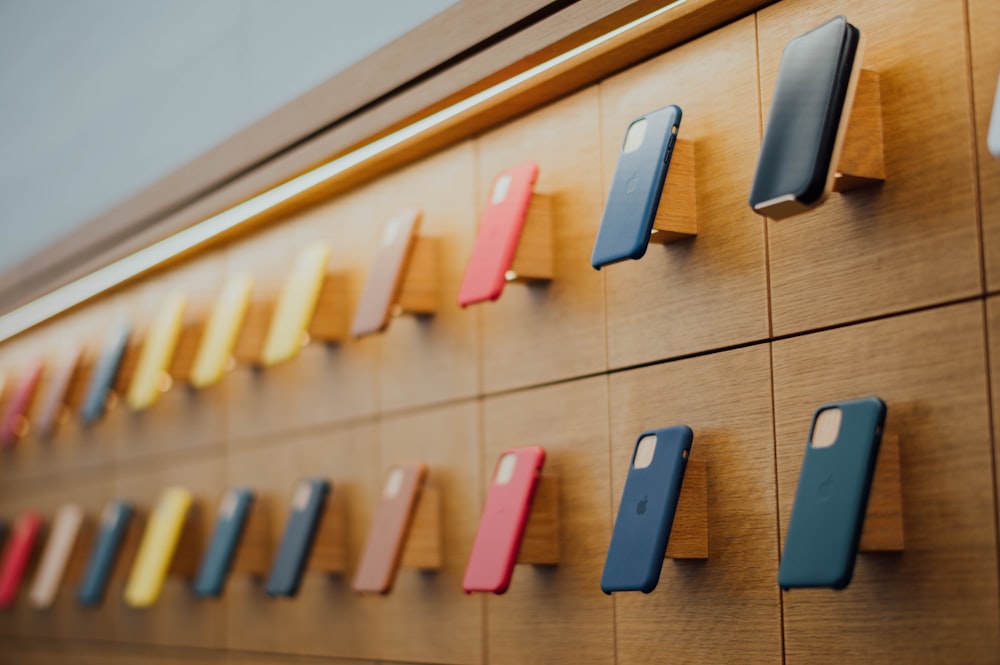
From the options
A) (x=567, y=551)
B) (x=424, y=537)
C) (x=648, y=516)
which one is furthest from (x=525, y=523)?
(x=424, y=537)

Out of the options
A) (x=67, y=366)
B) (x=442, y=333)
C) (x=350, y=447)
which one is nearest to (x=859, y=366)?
(x=442, y=333)

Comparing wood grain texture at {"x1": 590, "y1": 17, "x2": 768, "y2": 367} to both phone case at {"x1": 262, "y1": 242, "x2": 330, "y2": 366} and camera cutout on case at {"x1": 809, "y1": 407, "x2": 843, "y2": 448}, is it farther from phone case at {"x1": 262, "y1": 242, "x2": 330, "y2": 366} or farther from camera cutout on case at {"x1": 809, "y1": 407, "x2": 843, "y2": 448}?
phone case at {"x1": 262, "y1": 242, "x2": 330, "y2": 366}

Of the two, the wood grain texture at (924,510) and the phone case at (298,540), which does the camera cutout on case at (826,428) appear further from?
the phone case at (298,540)

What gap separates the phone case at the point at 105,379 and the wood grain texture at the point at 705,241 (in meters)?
3.26

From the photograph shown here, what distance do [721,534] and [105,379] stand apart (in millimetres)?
3835

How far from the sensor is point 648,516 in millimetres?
3215

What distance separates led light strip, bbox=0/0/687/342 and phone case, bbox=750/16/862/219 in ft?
1.74

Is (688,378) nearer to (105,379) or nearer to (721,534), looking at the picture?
(721,534)

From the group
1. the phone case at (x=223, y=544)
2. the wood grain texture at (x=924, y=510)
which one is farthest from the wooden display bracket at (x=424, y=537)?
the wood grain texture at (x=924, y=510)

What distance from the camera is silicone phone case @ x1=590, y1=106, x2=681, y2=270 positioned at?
3.27 m

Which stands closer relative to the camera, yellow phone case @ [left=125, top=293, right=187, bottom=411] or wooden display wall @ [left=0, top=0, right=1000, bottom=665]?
wooden display wall @ [left=0, top=0, right=1000, bottom=665]

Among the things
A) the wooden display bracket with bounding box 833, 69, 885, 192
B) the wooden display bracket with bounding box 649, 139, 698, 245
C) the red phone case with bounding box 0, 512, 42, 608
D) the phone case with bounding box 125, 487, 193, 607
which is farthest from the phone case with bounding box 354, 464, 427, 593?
the red phone case with bounding box 0, 512, 42, 608

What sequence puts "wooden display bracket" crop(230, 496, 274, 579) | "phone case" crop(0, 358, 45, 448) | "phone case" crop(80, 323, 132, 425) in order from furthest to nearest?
"phone case" crop(0, 358, 45, 448)
"phone case" crop(80, 323, 132, 425)
"wooden display bracket" crop(230, 496, 274, 579)

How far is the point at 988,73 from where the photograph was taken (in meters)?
2.77
